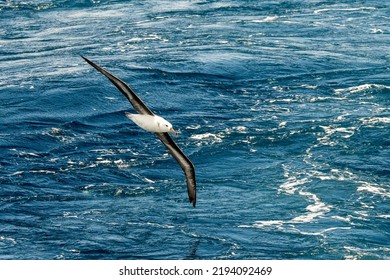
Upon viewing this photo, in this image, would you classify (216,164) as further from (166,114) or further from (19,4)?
(19,4)

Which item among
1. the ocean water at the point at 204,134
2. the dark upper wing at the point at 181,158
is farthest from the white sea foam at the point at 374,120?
the dark upper wing at the point at 181,158

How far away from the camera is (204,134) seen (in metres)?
75.4

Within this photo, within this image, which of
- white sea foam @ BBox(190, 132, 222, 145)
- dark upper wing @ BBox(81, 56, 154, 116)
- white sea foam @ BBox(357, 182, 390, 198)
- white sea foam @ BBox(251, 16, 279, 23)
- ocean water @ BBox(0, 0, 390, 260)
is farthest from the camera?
white sea foam @ BBox(251, 16, 279, 23)

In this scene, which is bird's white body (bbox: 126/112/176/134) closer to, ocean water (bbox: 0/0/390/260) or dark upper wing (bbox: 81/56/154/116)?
dark upper wing (bbox: 81/56/154/116)

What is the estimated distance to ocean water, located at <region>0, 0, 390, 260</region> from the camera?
57125 mm

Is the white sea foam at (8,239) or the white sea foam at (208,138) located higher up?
the white sea foam at (8,239)

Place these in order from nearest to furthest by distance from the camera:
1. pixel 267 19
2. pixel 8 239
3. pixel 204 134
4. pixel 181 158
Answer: pixel 181 158 < pixel 8 239 < pixel 204 134 < pixel 267 19

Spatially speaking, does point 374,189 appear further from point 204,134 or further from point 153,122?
point 153,122

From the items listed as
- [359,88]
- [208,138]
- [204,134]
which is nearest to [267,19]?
[359,88]

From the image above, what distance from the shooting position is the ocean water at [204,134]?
5712 cm

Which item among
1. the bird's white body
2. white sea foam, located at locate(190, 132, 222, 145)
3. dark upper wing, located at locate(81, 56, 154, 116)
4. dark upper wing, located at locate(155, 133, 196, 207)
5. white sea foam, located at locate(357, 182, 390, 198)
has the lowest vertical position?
white sea foam, located at locate(357, 182, 390, 198)

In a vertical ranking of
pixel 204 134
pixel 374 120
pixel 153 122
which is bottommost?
pixel 374 120

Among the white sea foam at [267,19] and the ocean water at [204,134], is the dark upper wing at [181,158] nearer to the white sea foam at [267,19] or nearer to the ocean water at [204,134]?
the ocean water at [204,134]

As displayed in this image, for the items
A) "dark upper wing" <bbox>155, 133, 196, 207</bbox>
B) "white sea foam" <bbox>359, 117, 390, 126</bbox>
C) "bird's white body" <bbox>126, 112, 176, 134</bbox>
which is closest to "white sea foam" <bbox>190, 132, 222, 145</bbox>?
"white sea foam" <bbox>359, 117, 390, 126</bbox>
